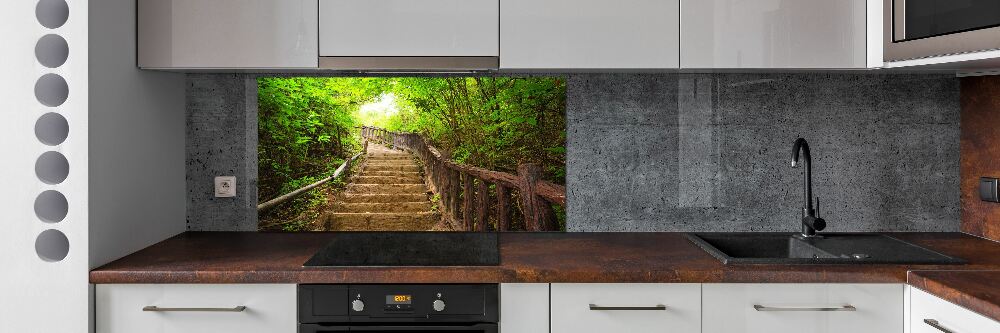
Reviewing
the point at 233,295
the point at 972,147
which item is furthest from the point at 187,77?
the point at 972,147

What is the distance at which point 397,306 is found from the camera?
1.90 meters

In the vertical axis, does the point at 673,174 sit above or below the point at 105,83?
below

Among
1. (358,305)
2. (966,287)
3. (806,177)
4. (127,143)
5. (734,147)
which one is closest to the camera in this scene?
(966,287)

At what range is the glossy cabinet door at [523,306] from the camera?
193 centimetres

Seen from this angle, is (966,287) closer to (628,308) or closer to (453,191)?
(628,308)

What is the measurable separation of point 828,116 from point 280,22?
6.18ft

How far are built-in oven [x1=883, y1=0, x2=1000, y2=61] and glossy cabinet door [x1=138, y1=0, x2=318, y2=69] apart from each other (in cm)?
174

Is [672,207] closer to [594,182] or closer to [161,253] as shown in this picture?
[594,182]

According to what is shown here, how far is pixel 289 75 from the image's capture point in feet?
8.37

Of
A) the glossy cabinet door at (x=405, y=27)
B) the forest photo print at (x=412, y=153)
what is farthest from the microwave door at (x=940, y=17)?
the glossy cabinet door at (x=405, y=27)

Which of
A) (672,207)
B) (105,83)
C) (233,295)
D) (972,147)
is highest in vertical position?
(105,83)

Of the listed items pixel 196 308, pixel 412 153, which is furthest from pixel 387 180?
pixel 196 308
